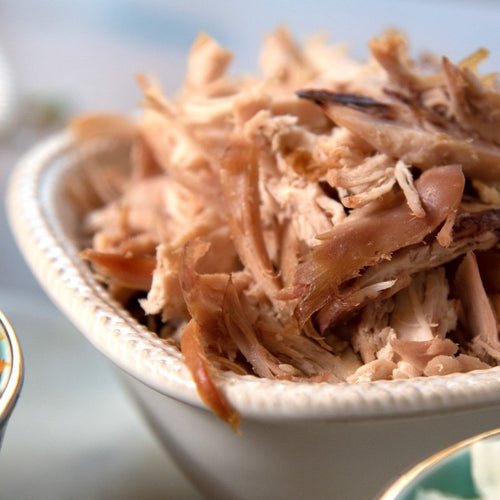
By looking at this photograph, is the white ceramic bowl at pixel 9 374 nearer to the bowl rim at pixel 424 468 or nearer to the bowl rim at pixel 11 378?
the bowl rim at pixel 11 378

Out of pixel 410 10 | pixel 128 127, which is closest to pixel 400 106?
pixel 128 127

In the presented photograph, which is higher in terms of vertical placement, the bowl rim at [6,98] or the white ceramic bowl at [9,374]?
the white ceramic bowl at [9,374]

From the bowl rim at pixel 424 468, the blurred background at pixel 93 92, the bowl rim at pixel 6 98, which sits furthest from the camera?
the bowl rim at pixel 6 98

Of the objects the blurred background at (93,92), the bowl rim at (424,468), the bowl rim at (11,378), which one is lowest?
the blurred background at (93,92)

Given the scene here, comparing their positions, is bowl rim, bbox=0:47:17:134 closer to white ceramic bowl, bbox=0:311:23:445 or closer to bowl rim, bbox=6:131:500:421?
bowl rim, bbox=6:131:500:421

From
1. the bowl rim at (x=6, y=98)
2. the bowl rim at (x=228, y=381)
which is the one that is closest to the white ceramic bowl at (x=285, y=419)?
the bowl rim at (x=228, y=381)

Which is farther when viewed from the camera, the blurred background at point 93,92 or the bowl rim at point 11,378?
the blurred background at point 93,92

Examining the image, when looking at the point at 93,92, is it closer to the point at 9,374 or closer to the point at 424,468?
the point at 9,374
